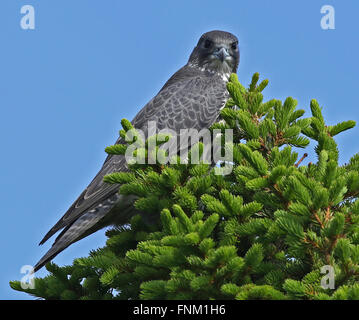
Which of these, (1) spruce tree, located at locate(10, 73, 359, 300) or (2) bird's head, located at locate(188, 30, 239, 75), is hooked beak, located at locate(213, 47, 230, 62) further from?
(1) spruce tree, located at locate(10, 73, 359, 300)

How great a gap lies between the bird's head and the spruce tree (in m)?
3.27

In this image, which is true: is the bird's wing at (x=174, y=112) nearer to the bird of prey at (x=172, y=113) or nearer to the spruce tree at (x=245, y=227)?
the bird of prey at (x=172, y=113)

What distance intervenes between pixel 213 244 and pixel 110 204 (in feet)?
8.83

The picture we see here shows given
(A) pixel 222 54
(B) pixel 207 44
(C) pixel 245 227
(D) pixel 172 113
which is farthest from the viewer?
(B) pixel 207 44

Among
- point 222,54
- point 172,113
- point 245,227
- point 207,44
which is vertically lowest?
point 245,227

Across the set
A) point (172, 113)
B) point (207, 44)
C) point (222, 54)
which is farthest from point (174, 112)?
point (207, 44)

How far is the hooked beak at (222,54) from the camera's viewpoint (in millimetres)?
8203

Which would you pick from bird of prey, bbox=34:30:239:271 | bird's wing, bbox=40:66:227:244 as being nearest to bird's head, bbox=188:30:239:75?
bird of prey, bbox=34:30:239:271

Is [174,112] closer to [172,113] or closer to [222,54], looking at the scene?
[172,113]

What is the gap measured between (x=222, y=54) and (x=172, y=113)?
143cm

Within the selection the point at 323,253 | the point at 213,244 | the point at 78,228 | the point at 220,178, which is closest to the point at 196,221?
the point at 213,244

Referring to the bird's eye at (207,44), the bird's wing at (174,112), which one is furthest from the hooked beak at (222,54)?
the bird's wing at (174,112)

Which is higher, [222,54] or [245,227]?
[222,54]

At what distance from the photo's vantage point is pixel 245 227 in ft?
13.6
